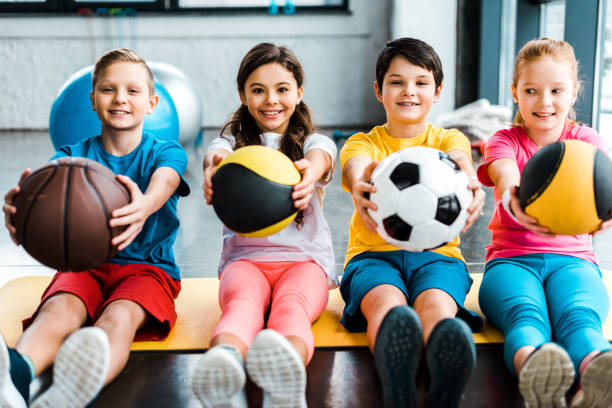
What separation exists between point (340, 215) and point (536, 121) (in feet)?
6.24

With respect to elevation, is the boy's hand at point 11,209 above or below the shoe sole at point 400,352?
above

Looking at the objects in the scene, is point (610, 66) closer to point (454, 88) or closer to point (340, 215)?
point (454, 88)

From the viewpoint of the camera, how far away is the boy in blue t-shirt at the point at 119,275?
1.40 meters

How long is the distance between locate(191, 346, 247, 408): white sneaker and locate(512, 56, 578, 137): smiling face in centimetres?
124

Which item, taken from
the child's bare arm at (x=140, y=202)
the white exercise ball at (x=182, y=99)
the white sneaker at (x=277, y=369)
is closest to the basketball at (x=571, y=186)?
the white sneaker at (x=277, y=369)

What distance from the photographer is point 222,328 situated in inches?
61.0

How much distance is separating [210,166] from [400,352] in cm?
84

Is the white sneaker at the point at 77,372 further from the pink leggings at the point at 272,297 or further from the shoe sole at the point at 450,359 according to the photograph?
the shoe sole at the point at 450,359

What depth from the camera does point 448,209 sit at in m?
1.63

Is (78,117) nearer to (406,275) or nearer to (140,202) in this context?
(140,202)

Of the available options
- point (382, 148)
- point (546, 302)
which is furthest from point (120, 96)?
point (546, 302)

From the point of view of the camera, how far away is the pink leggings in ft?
5.17

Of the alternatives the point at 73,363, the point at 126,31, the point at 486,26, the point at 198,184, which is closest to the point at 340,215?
the point at 198,184

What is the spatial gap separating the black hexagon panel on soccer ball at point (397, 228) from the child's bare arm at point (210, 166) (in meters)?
0.51
